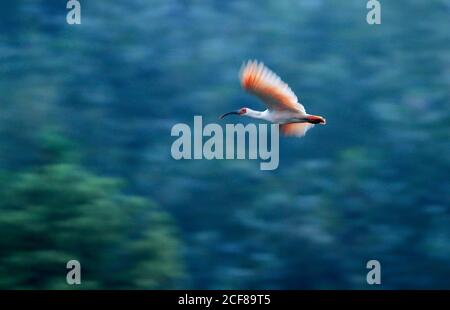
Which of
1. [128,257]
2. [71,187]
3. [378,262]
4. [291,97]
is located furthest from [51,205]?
[378,262]

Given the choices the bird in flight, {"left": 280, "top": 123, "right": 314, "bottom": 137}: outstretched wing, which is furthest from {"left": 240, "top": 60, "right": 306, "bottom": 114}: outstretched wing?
{"left": 280, "top": 123, "right": 314, "bottom": 137}: outstretched wing

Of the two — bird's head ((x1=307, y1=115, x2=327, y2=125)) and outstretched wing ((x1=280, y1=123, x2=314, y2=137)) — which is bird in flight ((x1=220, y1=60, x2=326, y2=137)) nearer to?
bird's head ((x1=307, y1=115, x2=327, y2=125))

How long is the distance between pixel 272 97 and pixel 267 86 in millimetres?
61

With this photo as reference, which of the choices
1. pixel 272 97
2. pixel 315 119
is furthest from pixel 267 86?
pixel 315 119

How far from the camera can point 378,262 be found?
5234 millimetres

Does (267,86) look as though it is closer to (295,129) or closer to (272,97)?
(272,97)

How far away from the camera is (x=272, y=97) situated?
4.86 meters

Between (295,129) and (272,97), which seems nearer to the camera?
(272,97)

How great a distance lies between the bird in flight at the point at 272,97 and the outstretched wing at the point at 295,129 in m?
0.18

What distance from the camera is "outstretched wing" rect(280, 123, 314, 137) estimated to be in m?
5.20

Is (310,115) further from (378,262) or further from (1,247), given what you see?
(1,247)

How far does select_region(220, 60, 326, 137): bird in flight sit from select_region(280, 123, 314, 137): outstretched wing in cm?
18

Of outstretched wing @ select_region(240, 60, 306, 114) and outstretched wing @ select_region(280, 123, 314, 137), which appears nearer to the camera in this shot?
outstretched wing @ select_region(240, 60, 306, 114)

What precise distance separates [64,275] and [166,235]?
1.82ft
